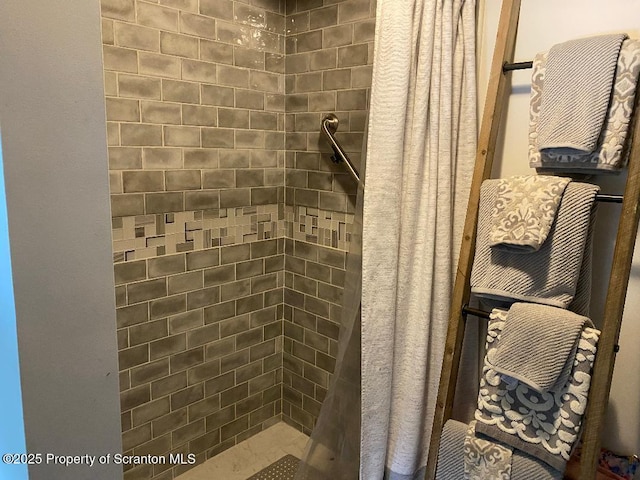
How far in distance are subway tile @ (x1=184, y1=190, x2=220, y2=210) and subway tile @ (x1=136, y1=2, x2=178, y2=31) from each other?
2.15ft

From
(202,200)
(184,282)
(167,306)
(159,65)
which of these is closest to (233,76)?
(159,65)

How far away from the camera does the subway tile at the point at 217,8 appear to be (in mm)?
1925

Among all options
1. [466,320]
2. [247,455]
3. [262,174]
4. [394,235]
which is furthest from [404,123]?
[247,455]

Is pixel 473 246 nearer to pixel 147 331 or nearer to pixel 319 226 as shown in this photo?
pixel 319 226

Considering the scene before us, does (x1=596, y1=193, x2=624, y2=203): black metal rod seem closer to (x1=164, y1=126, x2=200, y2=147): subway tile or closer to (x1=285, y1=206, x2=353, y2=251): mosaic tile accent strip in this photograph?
(x1=285, y1=206, x2=353, y2=251): mosaic tile accent strip

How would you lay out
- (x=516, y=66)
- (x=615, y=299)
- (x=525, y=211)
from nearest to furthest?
(x=615, y=299) → (x=525, y=211) → (x=516, y=66)

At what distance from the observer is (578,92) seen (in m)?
1.21

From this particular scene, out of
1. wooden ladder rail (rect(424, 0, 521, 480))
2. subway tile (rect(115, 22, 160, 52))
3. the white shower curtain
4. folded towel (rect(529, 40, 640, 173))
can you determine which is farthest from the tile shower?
folded towel (rect(529, 40, 640, 173))

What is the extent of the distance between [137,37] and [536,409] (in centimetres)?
181

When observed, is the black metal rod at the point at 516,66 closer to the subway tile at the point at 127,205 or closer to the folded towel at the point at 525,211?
the folded towel at the point at 525,211

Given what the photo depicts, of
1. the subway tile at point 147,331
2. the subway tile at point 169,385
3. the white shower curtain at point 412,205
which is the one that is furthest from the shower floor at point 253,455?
the white shower curtain at point 412,205

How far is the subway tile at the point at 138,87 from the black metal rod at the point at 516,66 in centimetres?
126

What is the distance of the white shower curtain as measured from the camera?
1.47 metres

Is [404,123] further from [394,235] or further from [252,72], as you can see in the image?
[252,72]
